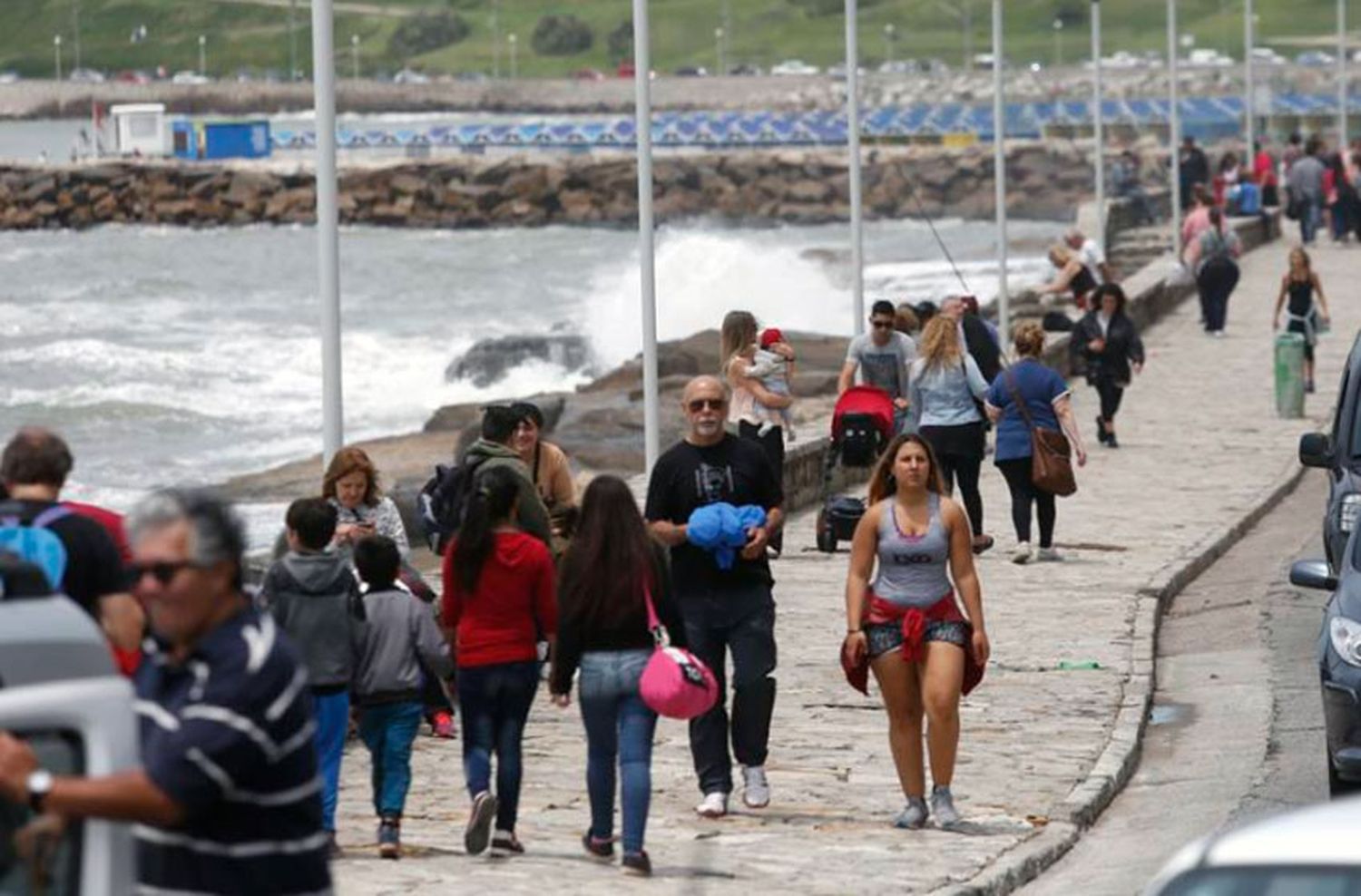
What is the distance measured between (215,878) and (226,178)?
441 feet

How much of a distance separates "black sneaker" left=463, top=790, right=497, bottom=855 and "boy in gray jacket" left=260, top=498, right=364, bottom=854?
59cm

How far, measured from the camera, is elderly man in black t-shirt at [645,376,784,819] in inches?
523

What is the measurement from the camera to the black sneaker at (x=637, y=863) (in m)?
12.2

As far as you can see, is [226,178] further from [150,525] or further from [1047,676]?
[150,525]

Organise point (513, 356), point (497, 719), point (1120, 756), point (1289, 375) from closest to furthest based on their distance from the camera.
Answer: point (497, 719), point (1120, 756), point (1289, 375), point (513, 356)

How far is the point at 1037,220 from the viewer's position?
128875 millimetres

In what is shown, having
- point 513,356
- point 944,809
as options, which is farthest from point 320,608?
point 513,356

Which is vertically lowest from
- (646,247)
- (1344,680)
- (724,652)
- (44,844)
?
(1344,680)

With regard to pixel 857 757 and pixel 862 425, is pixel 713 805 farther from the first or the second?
pixel 862 425

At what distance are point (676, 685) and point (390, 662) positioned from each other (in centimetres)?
97

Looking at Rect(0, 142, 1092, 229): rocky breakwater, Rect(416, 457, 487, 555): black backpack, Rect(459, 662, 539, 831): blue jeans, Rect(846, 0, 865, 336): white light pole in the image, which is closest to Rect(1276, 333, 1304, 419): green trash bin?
Rect(846, 0, 865, 336): white light pole

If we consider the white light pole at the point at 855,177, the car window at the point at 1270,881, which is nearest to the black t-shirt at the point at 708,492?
the car window at the point at 1270,881

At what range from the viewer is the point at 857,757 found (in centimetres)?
1534

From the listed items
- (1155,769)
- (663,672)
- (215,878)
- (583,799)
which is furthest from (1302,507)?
(215,878)
